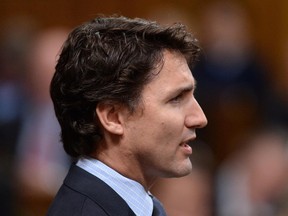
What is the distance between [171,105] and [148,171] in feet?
0.62

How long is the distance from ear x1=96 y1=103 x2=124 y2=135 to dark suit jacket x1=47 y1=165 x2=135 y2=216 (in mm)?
135

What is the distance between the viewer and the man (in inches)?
104

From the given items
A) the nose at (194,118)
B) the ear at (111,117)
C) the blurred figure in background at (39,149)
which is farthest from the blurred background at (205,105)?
the ear at (111,117)

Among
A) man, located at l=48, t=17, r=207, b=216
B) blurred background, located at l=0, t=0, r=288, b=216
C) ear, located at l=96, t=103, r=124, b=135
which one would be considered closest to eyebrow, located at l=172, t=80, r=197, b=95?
man, located at l=48, t=17, r=207, b=216

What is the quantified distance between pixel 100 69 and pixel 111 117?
5.2 inches

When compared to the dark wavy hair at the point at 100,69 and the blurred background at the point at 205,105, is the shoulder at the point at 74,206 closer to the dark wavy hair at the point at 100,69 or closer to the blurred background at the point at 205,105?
the dark wavy hair at the point at 100,69

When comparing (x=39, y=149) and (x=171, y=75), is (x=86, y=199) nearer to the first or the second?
(x=171, y=75)

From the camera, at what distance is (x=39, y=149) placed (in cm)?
511

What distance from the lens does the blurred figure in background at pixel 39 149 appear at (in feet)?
16.7

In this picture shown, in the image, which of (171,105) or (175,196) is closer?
(171,105)

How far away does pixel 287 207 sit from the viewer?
4.61 m

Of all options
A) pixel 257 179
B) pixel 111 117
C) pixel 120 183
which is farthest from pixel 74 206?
pixel 257 179

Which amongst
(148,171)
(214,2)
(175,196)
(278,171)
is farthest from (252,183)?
(148,171)

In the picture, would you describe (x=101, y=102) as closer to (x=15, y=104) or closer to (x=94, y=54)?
(x=94, y=54)
